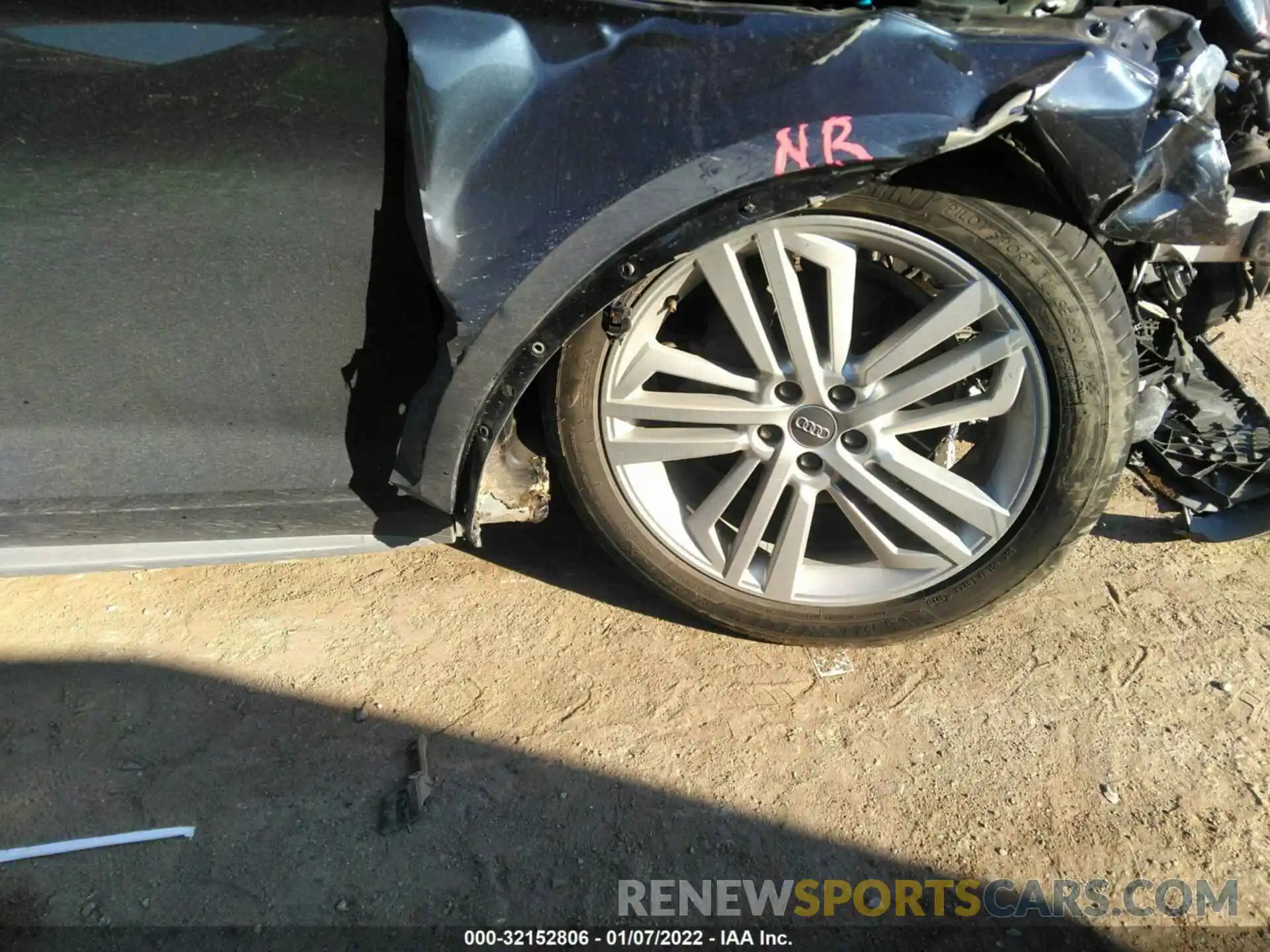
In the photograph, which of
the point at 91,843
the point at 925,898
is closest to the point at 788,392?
the point at 925,898

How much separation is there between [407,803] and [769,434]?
1.15m

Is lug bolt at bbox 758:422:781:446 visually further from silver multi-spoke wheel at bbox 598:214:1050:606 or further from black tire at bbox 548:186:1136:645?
black tire at bbox 548:186:1136:645

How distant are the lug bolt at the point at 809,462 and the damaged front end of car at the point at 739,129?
561 millimetres

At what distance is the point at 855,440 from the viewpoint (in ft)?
6.68

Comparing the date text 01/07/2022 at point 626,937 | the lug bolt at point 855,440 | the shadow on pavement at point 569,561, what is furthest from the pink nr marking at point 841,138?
the date text 01/07/2022 at point 626,937

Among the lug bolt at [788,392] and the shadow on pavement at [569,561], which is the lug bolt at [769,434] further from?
the shadow on pavement at [569,561]

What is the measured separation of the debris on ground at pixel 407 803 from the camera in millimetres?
2018

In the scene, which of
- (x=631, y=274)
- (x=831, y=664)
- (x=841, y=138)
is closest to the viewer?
(x=841, y=138)

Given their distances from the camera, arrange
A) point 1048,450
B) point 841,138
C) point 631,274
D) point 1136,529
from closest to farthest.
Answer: point 841,138, point 631,274, point 1048,450, point 1136,529

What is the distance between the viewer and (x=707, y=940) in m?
1.80

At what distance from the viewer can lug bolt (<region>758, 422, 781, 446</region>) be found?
206cm

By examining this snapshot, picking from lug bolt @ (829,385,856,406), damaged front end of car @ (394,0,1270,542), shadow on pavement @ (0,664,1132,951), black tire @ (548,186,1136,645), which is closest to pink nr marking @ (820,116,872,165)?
damaged front end of car @ (394,0,1270,542)

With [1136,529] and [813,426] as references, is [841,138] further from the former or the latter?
[1136,529]

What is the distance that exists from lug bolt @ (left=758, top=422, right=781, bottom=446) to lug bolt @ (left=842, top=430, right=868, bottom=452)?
0.47 feet
